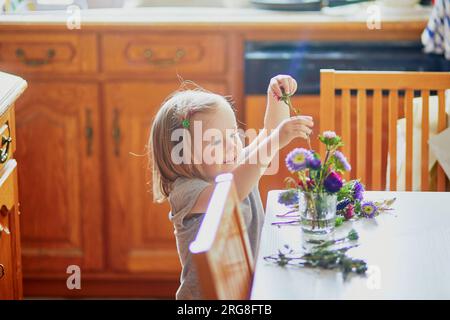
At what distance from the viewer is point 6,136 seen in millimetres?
2027

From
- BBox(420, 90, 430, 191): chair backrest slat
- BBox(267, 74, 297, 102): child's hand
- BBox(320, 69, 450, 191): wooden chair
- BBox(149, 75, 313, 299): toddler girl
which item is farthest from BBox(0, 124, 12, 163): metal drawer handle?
BBox(420, 90, 430, 191): chair backrest slat

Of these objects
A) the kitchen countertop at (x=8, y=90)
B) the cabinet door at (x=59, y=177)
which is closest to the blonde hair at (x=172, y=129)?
the kitchen countertop at (x=8, y=90)

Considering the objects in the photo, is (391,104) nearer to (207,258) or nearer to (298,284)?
(298,284)

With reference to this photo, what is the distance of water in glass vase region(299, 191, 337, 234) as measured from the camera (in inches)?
60.1

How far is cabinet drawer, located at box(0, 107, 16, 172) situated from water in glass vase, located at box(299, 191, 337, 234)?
0.74m

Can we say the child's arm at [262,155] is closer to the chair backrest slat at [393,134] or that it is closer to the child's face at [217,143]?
the child's face at [217,143]

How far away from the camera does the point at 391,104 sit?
211 cm

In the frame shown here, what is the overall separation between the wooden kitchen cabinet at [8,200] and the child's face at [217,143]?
45 centimetres

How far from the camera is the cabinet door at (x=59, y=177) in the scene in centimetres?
288

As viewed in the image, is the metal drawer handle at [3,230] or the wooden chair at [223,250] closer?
the wooden chair at [223,250]

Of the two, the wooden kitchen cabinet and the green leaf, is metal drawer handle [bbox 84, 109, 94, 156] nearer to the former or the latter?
the wooden kitchen cabinet

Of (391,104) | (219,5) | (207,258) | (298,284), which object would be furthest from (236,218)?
(219,5)
